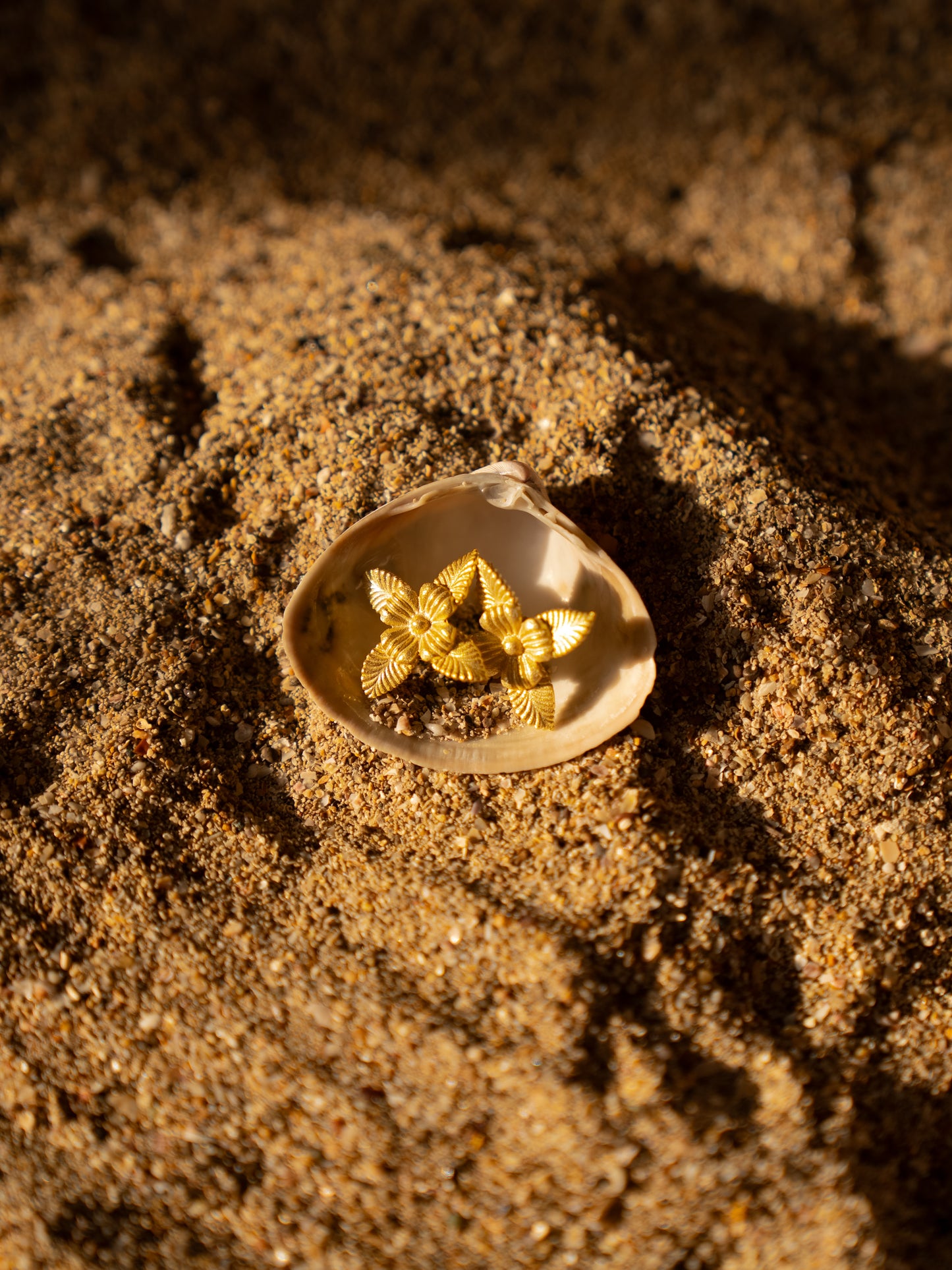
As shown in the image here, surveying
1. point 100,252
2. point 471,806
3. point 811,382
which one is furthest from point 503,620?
point 100,252

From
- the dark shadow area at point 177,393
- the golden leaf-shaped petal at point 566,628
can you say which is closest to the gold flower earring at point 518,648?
the golden leaf-shaped petal at point 566,628

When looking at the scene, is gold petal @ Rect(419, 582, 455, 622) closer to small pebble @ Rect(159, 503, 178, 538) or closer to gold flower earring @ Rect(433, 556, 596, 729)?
gold flower earring @ Rect(433, 556, 596, 729)

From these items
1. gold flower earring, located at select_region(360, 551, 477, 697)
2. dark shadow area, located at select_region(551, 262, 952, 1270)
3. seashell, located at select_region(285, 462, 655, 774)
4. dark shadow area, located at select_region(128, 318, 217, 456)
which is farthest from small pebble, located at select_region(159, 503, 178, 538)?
dark shadow area, located at select_region(551, 262, 952, 1270)

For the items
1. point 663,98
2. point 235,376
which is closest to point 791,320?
point 663,98

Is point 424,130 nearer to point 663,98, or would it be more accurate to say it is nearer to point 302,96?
point 302,96

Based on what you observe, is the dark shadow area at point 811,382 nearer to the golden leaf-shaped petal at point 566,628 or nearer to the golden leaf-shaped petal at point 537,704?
the golden leaf-shaped petal at point 566,628

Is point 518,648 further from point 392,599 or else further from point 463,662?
point 392,599
